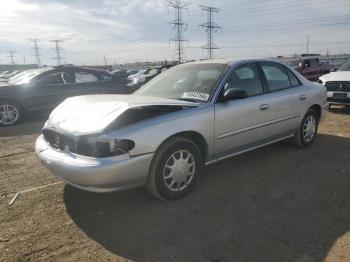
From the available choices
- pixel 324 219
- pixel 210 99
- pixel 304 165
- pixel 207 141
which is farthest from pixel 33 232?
pixel 304 165

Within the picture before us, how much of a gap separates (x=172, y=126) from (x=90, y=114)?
0.89m

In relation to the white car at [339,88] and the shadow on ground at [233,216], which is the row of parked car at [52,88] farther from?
the shadow on ground at [233,216]

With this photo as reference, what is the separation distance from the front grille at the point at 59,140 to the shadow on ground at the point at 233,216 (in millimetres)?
695

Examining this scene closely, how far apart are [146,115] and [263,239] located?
65.4 inches

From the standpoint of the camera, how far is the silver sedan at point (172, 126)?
10.7 feet

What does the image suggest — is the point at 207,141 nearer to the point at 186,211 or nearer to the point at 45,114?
the point at 186,211

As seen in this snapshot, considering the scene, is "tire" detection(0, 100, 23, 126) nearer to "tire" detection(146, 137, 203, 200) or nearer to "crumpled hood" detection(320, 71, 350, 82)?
"tire" detection(146, 137, 203, 200)

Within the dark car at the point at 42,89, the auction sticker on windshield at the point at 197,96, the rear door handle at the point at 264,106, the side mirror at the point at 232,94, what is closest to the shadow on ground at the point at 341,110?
the rear door handle at the point at 264,106

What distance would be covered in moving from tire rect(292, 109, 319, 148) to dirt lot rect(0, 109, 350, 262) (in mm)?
730

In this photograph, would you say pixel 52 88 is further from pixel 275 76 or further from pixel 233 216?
pixel 233 216

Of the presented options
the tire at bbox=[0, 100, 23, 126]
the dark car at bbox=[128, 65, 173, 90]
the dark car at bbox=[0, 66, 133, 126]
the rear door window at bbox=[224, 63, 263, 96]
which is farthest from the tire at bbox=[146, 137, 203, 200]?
the tire at bbox=[0, 100, 23, 126]

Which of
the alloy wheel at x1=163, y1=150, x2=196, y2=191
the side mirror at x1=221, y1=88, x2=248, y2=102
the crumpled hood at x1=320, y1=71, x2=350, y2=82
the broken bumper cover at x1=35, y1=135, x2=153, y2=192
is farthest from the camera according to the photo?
the crumpled hood at x1=320, y1=71, x2=350, y2=82

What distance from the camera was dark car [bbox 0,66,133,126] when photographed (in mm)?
8828

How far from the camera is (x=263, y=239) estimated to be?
3059 millimetres
